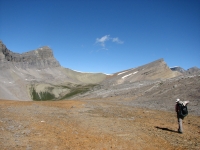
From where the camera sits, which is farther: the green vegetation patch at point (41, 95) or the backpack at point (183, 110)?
the green vegetation patch at point (41, 95)

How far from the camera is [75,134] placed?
38.1 ft

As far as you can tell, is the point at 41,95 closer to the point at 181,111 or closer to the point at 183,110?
the point at 181,111

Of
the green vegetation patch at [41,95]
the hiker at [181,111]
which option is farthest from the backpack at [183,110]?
the green vegetation patch at [41,95]

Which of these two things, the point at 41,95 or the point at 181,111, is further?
the point at 41,95

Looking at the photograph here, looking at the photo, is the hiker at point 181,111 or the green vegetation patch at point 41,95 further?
the green vegetation patch at point 41,95

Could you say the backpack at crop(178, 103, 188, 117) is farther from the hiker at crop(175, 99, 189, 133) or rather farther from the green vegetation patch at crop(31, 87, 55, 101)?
the green vegetation patch at crop(31, 87, 55, 101)

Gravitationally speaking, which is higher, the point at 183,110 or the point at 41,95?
the point at 41,95

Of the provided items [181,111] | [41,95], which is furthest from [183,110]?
[41,95]

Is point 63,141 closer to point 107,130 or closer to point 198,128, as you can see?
point 107,130

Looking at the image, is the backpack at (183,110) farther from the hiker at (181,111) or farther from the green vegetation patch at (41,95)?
the green vegetation patch at (41,95)

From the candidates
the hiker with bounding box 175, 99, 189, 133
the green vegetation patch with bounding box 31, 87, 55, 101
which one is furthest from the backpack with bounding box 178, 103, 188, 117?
the green vegetation patch with bounding box 31, 87, 55, 101

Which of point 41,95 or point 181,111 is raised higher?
point 41,95

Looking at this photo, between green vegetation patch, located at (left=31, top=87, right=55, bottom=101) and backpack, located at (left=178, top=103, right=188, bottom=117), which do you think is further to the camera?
green vegetation patch, located at (left=31, top=87, right=55, bottom=101)

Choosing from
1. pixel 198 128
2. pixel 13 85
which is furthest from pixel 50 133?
pixel 13 85
